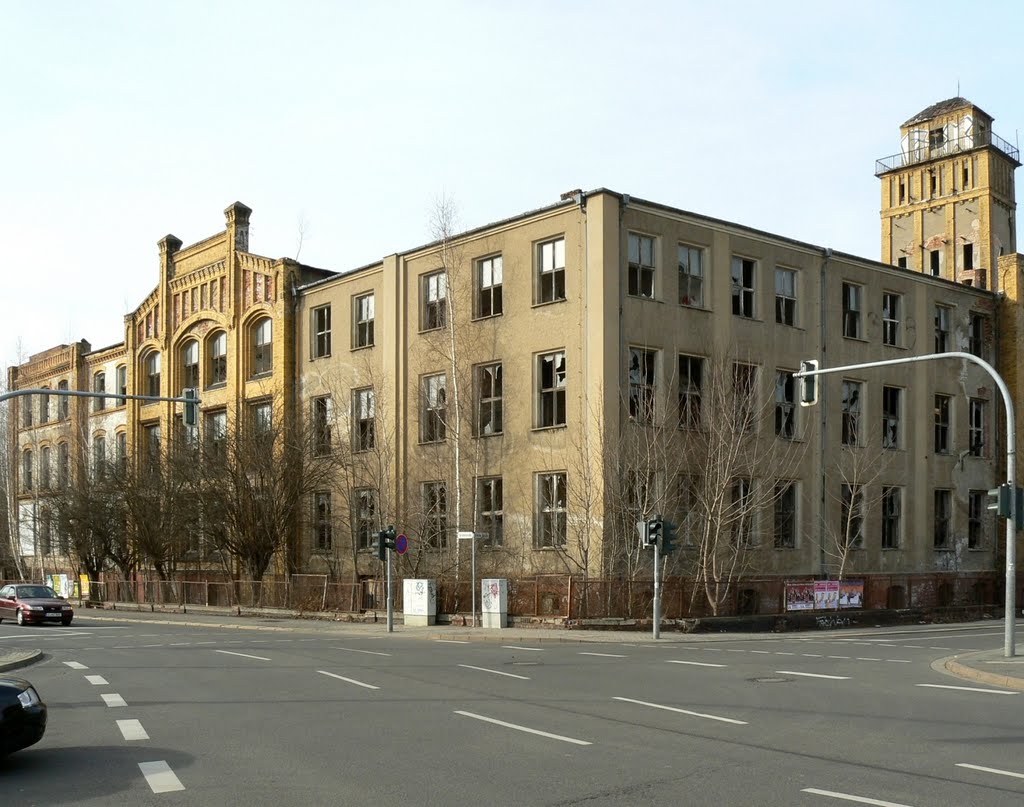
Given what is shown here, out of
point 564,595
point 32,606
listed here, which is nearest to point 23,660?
point 564,595

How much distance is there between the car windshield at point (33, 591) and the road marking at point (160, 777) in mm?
33096

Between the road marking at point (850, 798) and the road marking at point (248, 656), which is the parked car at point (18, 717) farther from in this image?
the road marking at point (248, 656)

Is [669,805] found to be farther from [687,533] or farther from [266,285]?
[266,285]

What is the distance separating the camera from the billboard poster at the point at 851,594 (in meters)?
36.6

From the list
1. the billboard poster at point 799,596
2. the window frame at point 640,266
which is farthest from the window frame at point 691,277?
the billboard poster at point 799,596

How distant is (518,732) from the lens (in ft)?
40.8

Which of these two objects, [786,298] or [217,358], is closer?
[786,298]

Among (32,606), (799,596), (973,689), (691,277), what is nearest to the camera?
(973,689)

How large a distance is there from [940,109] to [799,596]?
33.5 meters

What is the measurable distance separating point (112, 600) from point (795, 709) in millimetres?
45158

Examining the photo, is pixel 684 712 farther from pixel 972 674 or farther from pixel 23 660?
pixel 23 660

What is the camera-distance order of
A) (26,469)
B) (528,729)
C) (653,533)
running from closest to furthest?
(528,729) < (653,533) < (26,469)

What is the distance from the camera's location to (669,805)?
341 inches

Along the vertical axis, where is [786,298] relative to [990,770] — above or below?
above
